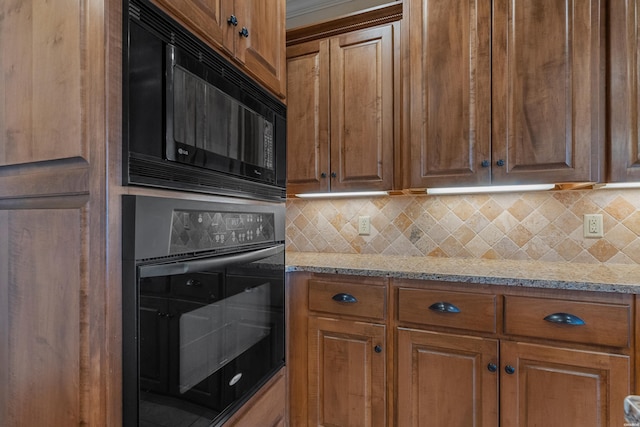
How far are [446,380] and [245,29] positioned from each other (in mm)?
1557

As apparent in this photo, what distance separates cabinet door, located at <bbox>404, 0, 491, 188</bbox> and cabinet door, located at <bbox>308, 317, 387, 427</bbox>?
84 centimetres

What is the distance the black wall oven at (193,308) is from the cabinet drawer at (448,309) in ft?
2.14

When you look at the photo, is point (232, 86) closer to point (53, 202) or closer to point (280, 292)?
point (53, 202)

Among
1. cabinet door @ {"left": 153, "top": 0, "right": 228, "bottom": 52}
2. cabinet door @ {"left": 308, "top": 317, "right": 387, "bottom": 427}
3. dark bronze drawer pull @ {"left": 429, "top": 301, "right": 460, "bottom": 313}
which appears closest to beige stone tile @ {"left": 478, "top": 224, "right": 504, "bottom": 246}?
dark bronze drawer pull @ {"left": 429, "top": 301, "right": 460, "bottom": 313}

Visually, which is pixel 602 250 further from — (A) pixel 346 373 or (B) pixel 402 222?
(A) pixel 346 373

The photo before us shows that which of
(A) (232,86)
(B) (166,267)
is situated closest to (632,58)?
(A) (232,86)

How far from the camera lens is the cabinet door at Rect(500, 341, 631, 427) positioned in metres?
1.20

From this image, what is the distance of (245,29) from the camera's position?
1077 millimetres

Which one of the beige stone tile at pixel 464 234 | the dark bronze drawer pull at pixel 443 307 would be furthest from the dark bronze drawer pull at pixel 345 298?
the beige stone tile at pixel 464 234

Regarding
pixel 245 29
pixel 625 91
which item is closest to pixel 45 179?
pixel 245 29

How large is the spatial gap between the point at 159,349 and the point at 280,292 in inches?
23.4

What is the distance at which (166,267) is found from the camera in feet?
2.37

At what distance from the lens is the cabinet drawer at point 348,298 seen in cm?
155

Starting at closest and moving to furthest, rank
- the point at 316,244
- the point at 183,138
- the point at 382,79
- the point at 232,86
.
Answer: the point at 183,138 < the point at 232,86 < the point at 382,79 < the point at 316,244
